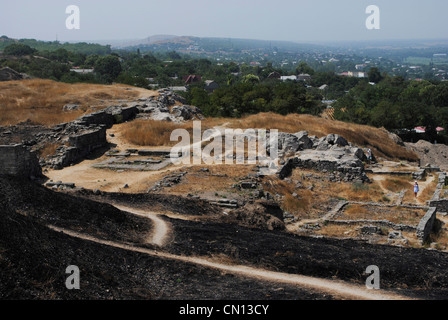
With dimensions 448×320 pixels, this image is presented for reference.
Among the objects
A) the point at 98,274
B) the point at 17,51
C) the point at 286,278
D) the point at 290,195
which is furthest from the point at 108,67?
the point at 286,278

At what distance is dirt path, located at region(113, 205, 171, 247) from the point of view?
11.2 meters

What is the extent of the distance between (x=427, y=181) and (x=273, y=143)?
828cm

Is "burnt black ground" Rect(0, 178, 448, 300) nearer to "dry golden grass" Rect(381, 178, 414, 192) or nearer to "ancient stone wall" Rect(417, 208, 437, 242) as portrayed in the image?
"ancient stone wall" Rect(417, 208, 437, 242)

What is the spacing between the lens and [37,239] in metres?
8.78

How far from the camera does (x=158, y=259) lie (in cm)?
959

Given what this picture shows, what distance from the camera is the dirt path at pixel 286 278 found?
336 inches

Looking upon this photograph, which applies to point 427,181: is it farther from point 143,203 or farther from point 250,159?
point 143,203

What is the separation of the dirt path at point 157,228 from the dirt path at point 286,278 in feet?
3.05

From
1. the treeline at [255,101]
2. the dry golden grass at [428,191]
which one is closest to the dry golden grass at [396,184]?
the dry golden grass at [428,191]

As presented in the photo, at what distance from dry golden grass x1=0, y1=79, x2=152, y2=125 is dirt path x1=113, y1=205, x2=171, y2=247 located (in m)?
18.4

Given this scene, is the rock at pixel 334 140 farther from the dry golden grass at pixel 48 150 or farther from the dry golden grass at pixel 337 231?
the dry golden grass at pixel 48 150

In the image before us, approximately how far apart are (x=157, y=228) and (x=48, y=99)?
27.9 m

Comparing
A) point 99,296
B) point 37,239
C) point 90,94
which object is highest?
point 90,94
